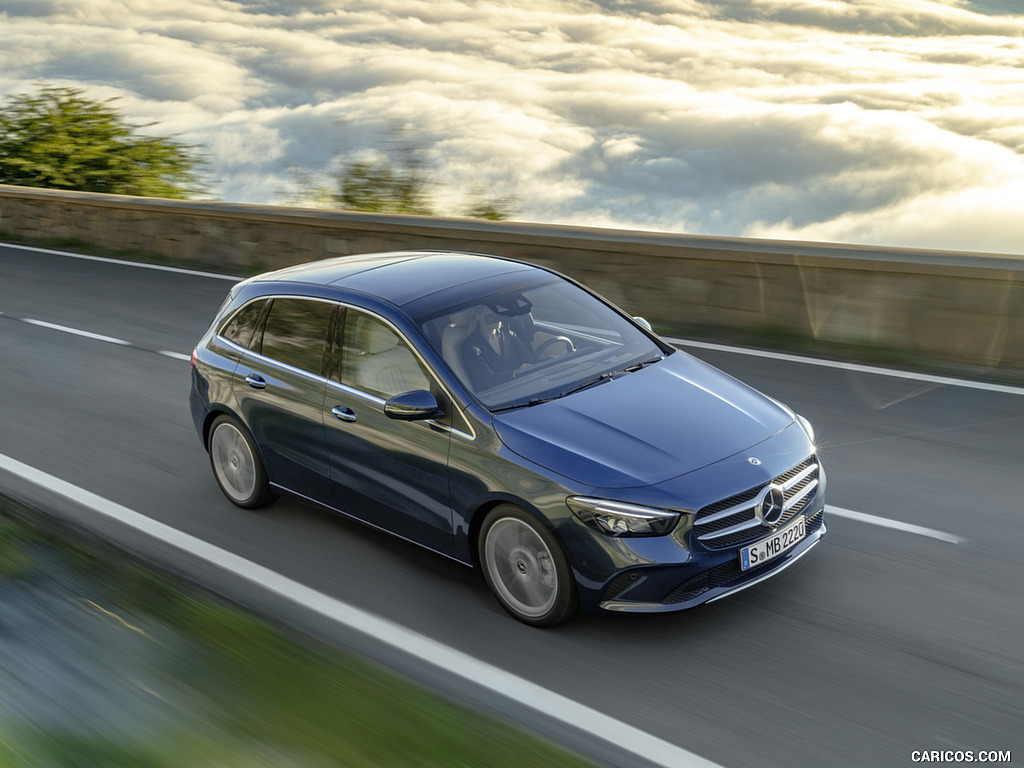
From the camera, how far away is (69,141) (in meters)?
29.1

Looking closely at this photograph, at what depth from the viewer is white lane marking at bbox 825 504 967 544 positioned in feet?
19.3

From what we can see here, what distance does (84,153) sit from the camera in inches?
1139

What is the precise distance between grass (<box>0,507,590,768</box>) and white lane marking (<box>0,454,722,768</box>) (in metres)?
0.28

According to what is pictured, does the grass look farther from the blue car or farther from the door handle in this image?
the door handle

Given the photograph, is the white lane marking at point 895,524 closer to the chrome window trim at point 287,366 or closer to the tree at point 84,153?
the chrome window trim at point 287,366

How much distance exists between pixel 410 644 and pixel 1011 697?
265 centimetres

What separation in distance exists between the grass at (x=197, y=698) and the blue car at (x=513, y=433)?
86 centimetres

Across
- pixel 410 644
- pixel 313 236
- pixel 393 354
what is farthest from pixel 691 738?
pixel 313 236

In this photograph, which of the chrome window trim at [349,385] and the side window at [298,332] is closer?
the chrome window trim at [349,385]

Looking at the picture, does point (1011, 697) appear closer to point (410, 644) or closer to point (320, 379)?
point (410, 644)

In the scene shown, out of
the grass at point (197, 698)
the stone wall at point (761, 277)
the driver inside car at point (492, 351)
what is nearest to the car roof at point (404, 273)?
the driver inside car at point (492, 351)

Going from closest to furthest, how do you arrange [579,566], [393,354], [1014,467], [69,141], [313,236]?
[579,566] → [393,354] → [1014,467] → [313,236] → [69,141]

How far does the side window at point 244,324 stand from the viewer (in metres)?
6.63

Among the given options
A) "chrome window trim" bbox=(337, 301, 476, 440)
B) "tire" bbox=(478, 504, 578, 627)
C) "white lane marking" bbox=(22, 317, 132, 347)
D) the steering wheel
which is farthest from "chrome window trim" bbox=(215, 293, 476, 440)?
"white lane marking" bbox=(22, 317, 132, 347)
